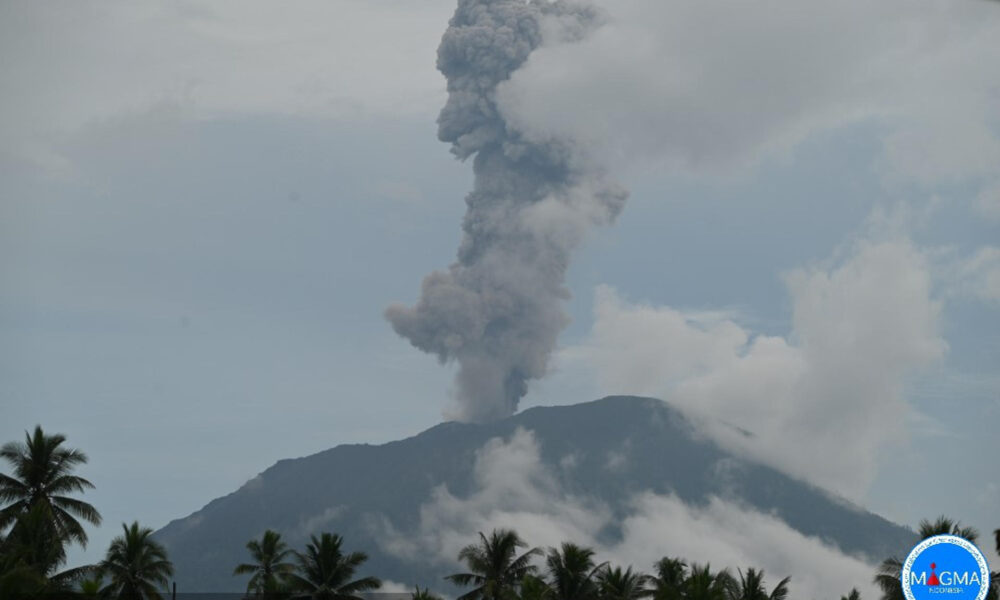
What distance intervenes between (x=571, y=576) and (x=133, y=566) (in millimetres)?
22584

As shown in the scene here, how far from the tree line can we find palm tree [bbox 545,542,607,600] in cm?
5

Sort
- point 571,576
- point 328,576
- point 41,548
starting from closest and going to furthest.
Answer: point 41,548 → point 328,576 → point 571,576

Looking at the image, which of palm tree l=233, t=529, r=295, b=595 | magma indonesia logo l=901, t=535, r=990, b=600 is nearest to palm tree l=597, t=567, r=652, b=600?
palm tree l=233, t=529, r=295, b=595

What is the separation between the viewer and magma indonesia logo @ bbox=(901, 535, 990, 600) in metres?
28.1

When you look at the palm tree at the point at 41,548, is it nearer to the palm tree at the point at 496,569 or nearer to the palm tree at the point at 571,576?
the palm tree at the point at 496,569

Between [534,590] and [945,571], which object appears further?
[534,590]

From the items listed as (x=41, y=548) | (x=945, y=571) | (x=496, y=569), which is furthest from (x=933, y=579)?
(x=496, y=569)

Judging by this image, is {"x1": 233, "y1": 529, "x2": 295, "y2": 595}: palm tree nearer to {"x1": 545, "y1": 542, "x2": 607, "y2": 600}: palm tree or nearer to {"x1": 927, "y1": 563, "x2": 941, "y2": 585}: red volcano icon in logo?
{"x1": 545, "y1": 542, "x2": 607, "y2": 600}: palm tree

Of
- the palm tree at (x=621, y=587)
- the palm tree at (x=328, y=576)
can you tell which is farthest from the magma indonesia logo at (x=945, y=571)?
the palm tree at (x=328, y=576)

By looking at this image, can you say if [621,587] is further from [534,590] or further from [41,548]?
[41,548]

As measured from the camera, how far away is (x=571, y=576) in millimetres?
74562

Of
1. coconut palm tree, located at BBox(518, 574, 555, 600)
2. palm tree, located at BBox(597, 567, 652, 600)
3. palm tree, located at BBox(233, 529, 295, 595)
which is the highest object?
palm tree, located at BBox(233, 529, 295, 595)

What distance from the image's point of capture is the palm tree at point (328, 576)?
2847 inches

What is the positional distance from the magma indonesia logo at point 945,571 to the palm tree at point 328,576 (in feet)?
155
